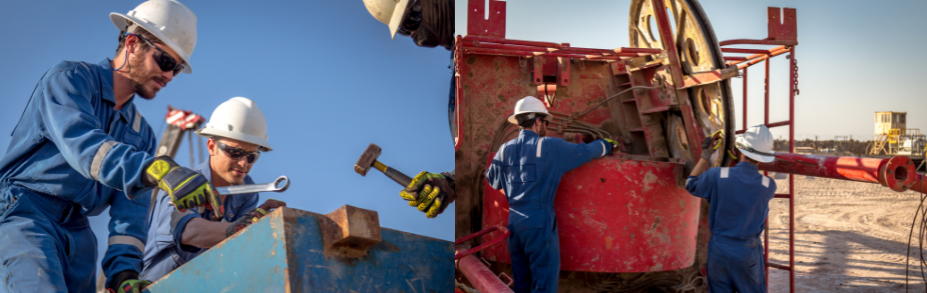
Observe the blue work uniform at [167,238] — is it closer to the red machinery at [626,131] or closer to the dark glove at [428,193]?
the dark glove at [428,193]

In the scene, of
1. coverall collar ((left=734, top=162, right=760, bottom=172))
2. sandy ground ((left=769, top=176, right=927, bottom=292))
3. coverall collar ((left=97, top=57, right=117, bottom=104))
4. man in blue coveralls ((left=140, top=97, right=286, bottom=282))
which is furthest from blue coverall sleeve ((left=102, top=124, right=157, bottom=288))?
sandy ground ((left=769, top=176, right=927, bottom=292))

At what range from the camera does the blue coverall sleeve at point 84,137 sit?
172 cm

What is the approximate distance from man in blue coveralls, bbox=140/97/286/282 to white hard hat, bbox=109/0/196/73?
354 mm

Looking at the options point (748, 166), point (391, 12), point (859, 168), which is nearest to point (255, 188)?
point (391, 12)

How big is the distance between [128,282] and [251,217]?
641 mm

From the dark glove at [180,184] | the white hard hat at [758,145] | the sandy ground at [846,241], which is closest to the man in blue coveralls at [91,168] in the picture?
the dark glove at [180,184]

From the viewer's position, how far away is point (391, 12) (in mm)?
2930

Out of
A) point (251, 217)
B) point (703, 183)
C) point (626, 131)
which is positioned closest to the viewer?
point (251, 217)

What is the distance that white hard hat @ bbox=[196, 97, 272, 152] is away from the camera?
2.65 meters

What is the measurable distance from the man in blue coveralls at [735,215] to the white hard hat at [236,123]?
2.92m

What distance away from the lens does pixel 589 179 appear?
3713 millimetres

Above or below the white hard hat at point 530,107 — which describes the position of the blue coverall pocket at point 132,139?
below

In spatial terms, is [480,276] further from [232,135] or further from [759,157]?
[759,157]

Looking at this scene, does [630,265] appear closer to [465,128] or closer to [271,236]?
[465,128]
